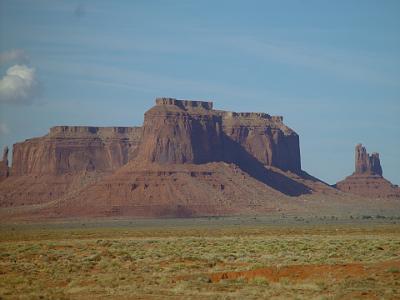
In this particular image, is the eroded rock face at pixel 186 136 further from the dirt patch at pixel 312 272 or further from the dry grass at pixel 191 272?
the dirt patch at pixel 312 272

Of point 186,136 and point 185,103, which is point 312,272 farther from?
point 185,103

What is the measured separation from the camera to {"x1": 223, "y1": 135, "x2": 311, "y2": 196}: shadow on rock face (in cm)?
18100

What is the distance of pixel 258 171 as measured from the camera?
18500cm

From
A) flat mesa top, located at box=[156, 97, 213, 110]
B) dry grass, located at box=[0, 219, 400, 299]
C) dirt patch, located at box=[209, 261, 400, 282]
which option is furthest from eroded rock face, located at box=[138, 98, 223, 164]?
dirt patch, located at box=[209, 261, 400, 282]

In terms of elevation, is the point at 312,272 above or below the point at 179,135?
below

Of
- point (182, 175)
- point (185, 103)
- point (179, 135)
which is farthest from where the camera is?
point (185, 103)

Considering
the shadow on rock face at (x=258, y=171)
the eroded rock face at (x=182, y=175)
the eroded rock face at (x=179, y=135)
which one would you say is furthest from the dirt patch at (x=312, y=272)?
the shadow on rock face at (x=258, y=171)

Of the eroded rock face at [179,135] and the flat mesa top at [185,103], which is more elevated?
the flat mesa top at [185,103]

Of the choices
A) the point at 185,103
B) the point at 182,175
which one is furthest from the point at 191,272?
the point at 185,103

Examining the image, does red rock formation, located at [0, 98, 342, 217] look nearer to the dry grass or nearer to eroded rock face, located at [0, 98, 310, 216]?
eroded rock face, located at [0, 98, 310, 216]

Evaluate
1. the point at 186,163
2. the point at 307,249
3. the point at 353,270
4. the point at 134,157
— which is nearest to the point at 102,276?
the point at 353,270

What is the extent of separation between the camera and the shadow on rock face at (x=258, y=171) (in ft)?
594

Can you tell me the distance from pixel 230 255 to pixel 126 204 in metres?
114

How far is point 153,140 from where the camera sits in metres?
173
